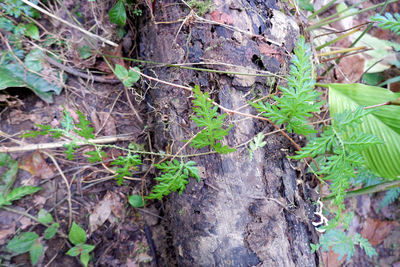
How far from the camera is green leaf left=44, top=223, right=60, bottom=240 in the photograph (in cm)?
141

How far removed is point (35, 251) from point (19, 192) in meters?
0.33

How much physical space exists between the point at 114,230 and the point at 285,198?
1015 mm

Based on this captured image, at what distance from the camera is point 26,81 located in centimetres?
149

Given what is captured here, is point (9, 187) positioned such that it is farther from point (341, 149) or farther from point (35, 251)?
point (341, 149)

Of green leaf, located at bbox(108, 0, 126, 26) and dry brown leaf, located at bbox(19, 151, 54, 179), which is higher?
green leaf, located at bbox(108, 0, 126, 26)

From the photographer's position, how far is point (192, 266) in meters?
1.17

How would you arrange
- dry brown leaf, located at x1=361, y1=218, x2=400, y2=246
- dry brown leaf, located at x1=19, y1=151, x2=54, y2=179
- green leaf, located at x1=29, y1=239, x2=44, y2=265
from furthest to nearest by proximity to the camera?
dry brown leaf, located at x1=361, y1=218, x2=400, y2=246, dry brown leaf, located at x1=19, y1=151, x2=54, y2=179, green leaf, located at x1=29, y1=239, x2=44, y2=265

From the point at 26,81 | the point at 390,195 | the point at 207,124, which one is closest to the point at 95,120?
the point at 26,81

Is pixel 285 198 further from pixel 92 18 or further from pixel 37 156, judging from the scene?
pixel 92 18

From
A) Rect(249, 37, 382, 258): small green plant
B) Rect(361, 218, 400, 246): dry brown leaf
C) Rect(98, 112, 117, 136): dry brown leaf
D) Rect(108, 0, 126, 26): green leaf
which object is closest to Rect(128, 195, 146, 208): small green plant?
Rect(98, 112, 117, 136): dry brown leaf

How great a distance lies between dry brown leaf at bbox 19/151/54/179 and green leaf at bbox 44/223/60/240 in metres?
0.28

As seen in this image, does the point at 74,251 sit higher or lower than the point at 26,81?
lower

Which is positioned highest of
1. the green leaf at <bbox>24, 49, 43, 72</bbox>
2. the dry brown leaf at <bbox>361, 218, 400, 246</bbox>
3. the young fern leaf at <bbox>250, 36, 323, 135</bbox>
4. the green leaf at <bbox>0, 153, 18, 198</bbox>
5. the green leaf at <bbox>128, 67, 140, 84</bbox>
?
the green leaf at <bbox>24, 49, 43, 72</bbox>

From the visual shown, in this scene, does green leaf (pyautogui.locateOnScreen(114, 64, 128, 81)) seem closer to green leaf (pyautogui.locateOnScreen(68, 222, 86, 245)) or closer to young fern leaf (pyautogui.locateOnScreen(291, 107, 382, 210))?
green leaf (pyautogui.locateOnScreen(68, 222, 86, 245))
